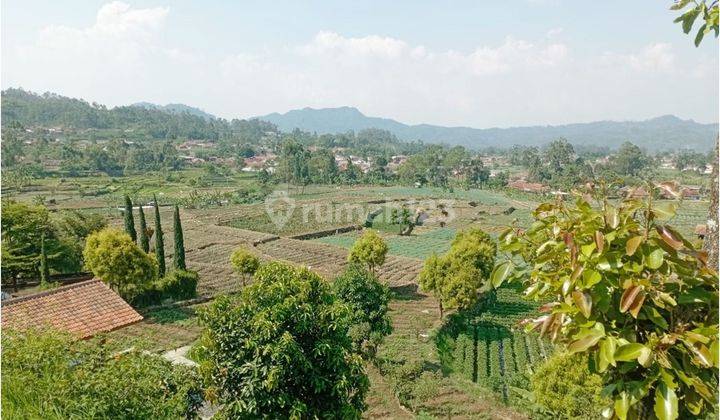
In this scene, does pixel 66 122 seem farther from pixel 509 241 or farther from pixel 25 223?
pixel 509 241

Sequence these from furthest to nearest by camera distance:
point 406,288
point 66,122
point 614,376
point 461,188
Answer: point 66,122
point 461,188
point 406,288
point 614,376

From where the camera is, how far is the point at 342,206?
188 feet

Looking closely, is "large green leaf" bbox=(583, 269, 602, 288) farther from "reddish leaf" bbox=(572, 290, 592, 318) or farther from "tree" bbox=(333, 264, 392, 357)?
"tree" bbox=(333, 264, 392, 357)

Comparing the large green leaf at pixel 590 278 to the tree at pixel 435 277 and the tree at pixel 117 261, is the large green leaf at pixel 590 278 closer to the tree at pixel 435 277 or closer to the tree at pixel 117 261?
the tree at pixel 435 277

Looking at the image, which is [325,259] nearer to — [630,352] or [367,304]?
[367,304]

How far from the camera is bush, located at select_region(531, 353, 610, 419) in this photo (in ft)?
23.6

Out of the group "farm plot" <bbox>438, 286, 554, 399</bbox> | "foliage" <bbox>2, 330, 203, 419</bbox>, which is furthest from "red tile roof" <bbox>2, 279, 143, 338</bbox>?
"farm plot" <bbox>438, 286, 554, 399</bbox>

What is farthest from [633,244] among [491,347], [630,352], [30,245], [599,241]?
[30,245]

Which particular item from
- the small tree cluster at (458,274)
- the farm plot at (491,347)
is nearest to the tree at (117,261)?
the small tree cluster at (458,274)

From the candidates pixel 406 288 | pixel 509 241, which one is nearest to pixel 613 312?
pixel 509 241

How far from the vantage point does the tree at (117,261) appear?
18.1 meters

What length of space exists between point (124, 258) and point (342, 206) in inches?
1563

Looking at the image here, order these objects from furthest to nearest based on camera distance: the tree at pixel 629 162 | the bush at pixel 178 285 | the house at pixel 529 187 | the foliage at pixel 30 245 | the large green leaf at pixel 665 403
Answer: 1. the tree at pixel 629 162
2. the house at pixel 529 187
3. the foliage at pixel 30 245
4. the bush at pixel 178 285
5. the large green leaf at pixel 665 403

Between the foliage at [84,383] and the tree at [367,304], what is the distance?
9.40m
